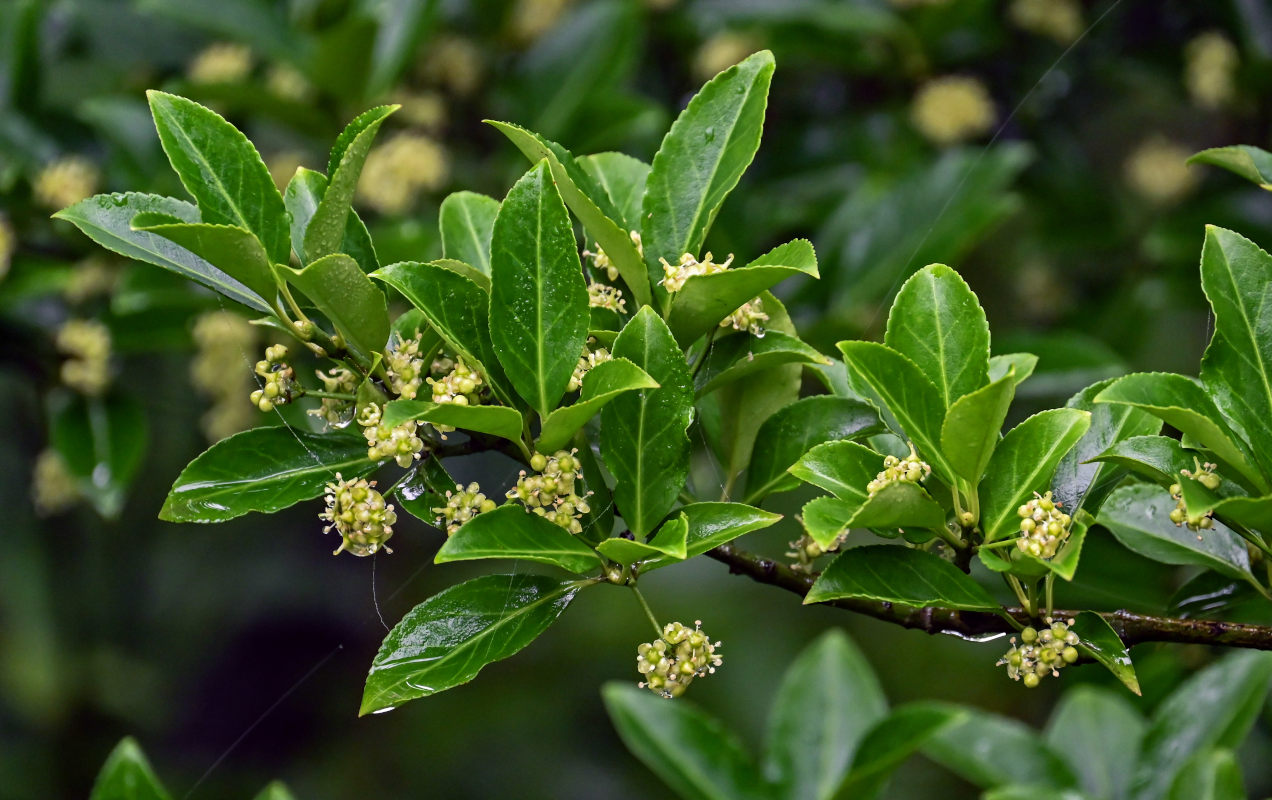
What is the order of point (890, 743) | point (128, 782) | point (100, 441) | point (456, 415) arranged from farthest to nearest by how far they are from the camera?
point (100, 441), point (128, 782), point (890, 743), point (456, 415)

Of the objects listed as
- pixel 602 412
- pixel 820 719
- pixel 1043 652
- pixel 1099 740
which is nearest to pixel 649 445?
pixel 602 412

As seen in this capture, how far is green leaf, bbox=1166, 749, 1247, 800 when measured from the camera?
2.72 feet

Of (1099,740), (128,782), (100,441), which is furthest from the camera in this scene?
(100,441)

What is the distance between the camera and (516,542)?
0.61 m

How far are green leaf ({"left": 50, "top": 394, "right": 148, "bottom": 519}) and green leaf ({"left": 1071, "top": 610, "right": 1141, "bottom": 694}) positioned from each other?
3.55 feet

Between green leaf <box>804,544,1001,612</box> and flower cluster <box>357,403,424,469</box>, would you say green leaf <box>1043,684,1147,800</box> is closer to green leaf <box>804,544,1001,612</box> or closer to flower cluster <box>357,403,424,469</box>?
green leaf <box>804,544,1001,612</box>

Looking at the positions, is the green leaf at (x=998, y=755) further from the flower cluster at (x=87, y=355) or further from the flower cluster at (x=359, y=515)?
the flower cluster at (x=87, y=355)

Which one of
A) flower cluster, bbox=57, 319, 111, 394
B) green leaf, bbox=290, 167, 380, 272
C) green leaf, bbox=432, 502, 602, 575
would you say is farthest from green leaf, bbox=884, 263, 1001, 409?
flower cluster, bbox=57, 319, 111, 394

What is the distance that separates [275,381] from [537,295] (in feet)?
0.54

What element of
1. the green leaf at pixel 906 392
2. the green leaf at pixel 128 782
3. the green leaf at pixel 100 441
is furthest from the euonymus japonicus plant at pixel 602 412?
the green leaf at pixel 100 441

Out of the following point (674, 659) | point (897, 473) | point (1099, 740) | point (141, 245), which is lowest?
point (1099, 740)

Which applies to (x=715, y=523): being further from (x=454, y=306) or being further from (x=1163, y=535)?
(x=1163, y=535)

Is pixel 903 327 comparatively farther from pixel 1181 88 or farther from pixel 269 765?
pixel 269 765

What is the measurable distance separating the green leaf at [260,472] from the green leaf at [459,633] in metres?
0.09
